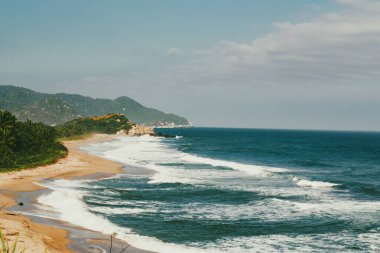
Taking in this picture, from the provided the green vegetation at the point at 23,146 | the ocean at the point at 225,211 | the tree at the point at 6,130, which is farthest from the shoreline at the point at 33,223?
the tree at the point at 6,130

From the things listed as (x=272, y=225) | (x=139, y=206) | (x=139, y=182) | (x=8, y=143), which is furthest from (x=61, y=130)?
(x=272, y=225)

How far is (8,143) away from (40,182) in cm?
1402

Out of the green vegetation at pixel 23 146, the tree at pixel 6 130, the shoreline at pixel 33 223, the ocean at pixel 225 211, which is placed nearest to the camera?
the shoreline at pixel 33 223

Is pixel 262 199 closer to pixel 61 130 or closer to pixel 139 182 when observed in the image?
pixel 139 182

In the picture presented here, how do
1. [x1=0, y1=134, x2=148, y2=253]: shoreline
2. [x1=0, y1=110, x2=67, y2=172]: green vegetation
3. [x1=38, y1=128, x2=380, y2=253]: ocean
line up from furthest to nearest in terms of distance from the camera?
[x1=0, y1=110, x2=67, y2=172]: green vegetation, [x1=38, y1=128, x2=380, y2=253]: ocean, [x1=0, y1=134, x2=148, y2=253]: shoreline

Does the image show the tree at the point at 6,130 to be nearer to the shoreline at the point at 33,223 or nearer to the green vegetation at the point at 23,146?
the green vegetation at the point at 23,146

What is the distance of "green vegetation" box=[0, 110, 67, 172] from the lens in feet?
168

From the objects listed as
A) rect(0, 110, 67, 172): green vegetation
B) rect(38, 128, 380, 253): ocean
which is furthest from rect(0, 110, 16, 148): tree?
rect(38, 128, 380, 253): ocean

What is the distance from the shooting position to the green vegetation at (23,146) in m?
51.3

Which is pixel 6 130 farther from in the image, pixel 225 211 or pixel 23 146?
pixel 225 211

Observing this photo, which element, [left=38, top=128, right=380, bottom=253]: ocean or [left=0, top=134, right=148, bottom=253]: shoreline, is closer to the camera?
[left=0, top=134, right=148, bottom=253]: shoreline

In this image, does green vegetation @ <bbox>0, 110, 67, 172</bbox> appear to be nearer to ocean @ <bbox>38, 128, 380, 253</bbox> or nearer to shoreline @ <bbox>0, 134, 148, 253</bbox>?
shoreline @ <bbox>0, 134, 148, 253</bbox>

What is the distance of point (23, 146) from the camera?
6025 cm

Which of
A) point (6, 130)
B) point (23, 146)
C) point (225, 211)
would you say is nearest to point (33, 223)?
point (225, 211)
